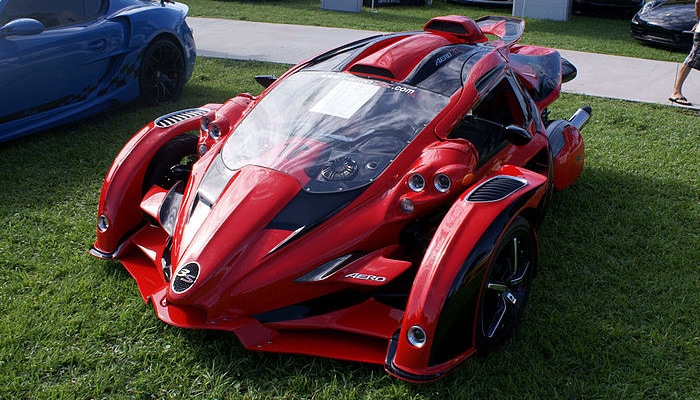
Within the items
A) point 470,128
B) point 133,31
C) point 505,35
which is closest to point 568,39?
point 505,35

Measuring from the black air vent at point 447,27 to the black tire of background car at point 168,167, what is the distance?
189 centimetres

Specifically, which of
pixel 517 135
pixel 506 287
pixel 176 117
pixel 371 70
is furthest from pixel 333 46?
pixel 506 287

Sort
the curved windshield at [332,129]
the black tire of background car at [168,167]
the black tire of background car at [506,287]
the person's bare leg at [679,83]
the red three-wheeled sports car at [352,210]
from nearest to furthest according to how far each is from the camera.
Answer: the red three-wheeled sports car at [352,210] → the black tire of background car at [506,287] → the curved windshield at [332,129] → the black tire of background car at [168,167] → the person's bare leg at [679,83]

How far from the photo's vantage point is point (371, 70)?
4.01 meters

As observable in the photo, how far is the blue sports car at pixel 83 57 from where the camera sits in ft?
18.3

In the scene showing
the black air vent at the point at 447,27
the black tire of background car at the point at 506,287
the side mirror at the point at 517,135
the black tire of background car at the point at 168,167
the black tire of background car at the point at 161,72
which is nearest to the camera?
the black tire of background car at the point at 506,287

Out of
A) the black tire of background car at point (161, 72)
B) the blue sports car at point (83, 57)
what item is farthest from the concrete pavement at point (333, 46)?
the blue sports car at point (83, 57)

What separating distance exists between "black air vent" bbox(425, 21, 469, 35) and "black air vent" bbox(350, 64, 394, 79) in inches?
40.4

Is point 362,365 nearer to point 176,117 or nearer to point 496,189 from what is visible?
point 496,189

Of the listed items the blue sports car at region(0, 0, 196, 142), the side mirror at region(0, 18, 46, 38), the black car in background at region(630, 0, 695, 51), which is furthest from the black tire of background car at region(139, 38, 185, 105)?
the black car in background at region(630, 0, 695, 51)

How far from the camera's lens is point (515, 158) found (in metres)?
4.11

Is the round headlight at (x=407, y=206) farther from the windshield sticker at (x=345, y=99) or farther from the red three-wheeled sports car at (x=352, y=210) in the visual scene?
the windshield sticker at (x=345, y=99)

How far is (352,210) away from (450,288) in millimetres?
652

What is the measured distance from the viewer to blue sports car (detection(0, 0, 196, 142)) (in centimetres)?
559
